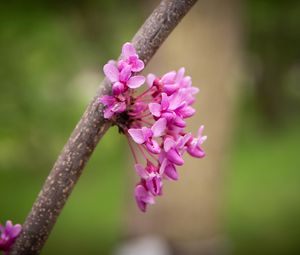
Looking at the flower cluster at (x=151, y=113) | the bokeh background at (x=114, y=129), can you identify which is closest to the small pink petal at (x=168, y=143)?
the flower cluster at (x=151, y=113)

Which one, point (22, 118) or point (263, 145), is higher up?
point (263, 145)

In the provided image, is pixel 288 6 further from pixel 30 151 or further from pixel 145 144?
pixel 145 144

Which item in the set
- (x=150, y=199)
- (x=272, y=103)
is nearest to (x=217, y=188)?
(x=150, y=199)

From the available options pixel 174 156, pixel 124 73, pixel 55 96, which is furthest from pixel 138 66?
pixel 55 96

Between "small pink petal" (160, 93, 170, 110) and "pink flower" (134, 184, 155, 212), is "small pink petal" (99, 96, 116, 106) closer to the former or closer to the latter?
"small pink petal" (160, 93, 170, 110)

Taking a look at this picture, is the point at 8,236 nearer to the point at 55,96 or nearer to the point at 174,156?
the point at 174,156

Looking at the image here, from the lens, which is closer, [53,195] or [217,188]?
[53,195]
